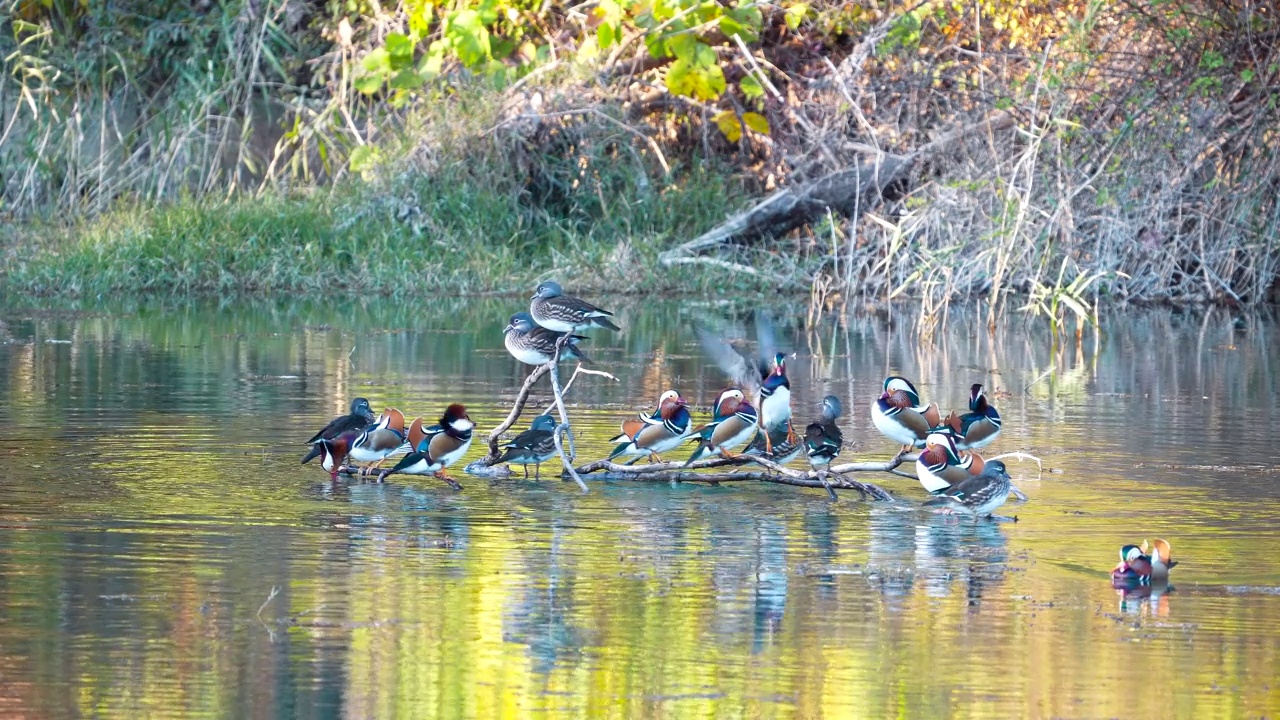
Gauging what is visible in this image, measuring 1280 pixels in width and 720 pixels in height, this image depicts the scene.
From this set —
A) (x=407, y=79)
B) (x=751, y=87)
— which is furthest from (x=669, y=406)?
(x=407, y=79)

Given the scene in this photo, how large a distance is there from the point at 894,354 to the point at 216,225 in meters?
9.08

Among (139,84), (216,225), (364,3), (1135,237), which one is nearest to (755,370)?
(1135,237)

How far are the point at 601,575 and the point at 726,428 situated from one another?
8.35 ft

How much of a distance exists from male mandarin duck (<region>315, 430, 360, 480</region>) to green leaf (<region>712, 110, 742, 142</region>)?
13740 mm

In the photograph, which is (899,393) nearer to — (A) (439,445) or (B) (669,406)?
(B) (669,406)

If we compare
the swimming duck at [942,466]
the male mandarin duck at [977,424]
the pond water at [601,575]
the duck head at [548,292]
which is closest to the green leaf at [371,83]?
the pond water at [601,575]

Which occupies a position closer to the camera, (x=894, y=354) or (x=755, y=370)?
(x=755, y=370)

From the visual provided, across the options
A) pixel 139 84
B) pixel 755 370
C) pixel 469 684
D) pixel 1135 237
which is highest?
pixel 139 84

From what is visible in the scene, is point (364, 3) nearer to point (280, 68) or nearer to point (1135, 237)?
point (280, 68)

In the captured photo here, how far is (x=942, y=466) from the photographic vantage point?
8852 mm

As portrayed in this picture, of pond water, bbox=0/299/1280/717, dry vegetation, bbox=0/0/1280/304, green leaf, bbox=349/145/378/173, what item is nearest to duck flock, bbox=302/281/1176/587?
pond water, bbox=0/299/1280/717

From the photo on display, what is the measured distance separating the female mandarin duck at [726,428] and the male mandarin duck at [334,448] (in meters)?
1.63

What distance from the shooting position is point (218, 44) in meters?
25.3

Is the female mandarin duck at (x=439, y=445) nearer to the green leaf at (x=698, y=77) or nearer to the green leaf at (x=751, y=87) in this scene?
the green leaf at (x=698, y=77)
